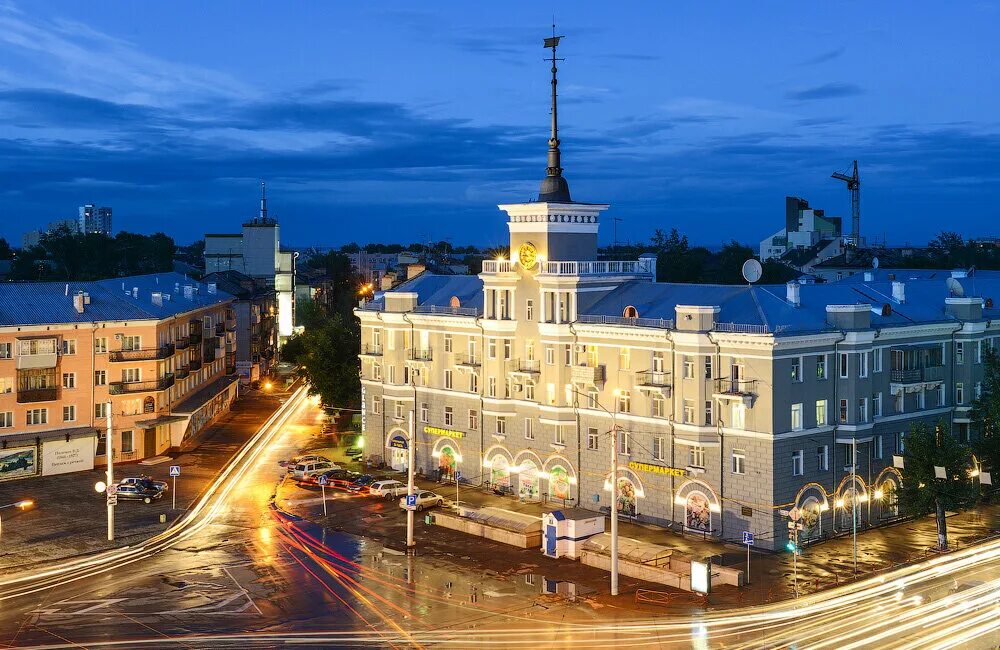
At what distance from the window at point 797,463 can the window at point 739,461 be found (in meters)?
2.93

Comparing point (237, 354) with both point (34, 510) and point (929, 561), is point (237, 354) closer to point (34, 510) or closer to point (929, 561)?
point (34, 510)

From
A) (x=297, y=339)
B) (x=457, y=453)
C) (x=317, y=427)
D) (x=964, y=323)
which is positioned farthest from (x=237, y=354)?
(x=964, y=323)

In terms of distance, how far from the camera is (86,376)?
8794cm

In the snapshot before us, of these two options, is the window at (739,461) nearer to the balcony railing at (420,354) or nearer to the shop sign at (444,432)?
the shop sign at (444,432)

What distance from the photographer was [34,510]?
238 feet

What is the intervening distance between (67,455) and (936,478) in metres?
64.3

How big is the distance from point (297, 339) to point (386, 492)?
76059 millimetres

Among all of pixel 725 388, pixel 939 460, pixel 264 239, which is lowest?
A: pixel 939 460

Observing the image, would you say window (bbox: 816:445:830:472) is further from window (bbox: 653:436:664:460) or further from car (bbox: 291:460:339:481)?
car (bbox: 291:460:339:481)

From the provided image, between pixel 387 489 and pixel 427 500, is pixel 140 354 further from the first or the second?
pixel 427 500

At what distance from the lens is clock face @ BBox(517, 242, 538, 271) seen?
76.2m

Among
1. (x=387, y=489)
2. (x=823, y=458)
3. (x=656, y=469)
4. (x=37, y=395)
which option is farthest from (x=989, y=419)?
(x=37, y=395)

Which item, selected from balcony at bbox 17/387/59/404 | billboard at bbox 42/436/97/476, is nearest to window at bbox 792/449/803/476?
billboard at bbox 42/436/97/476

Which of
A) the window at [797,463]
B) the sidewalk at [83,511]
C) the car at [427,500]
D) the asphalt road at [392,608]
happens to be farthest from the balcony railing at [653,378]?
the sidewalk at [83,511]
